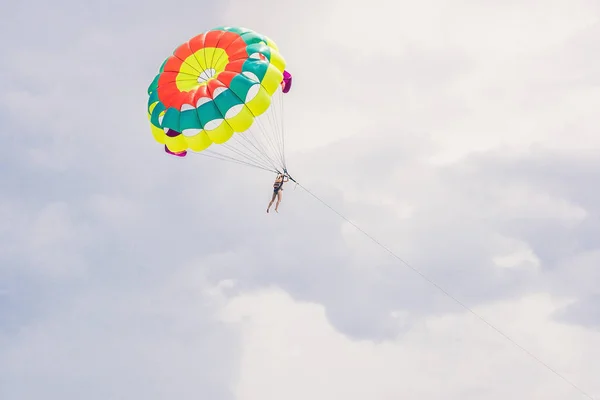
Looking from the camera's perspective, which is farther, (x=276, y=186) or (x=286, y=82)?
(x=286, y=82)

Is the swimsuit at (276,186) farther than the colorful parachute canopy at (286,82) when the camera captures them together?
No

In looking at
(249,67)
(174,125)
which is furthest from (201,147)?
(249,67)

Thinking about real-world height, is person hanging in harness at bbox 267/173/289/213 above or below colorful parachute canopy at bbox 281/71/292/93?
below

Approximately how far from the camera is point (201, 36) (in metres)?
48.3

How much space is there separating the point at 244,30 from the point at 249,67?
3.88 metres

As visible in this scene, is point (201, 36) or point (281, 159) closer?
point (281, 159)

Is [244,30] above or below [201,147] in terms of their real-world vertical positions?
above

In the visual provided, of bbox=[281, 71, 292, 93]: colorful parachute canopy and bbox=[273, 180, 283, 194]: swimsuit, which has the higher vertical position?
bbox=[281, 71, 292, 93]: colorful parachute canopy

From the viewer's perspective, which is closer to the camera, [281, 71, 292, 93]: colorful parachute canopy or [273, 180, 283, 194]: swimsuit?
[273, 180, 283, 194]: swimsuit

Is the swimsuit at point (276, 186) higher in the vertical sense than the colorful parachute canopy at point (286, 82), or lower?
lower

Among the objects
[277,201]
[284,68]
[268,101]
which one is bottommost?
[277,201]

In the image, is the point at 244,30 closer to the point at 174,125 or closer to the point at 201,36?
the point at 201,36

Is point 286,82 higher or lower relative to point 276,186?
higher

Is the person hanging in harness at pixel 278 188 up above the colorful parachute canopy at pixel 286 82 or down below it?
below
